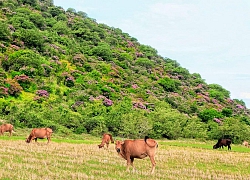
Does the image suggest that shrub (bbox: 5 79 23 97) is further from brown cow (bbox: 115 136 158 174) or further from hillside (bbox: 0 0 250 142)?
brown cow (bbox: 115 136 158 174)

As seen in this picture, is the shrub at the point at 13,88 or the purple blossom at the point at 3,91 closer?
the purple blossom at the point at 3,91

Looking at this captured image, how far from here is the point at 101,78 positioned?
7888cm

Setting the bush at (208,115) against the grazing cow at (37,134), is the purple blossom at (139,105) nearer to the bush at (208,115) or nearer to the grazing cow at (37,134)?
the bush at (208,115)

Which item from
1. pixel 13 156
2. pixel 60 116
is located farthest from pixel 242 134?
pixel 13 156

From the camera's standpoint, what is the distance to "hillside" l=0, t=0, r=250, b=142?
4797 centimetres

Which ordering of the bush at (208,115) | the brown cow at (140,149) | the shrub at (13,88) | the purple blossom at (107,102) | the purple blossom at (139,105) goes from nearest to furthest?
the brown cow at (140,149) → the shrub at (13,88) → the purple blossom at (107,102) → the purple blossom at (139,105) → the bush at (208,115)

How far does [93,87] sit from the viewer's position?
6806 centimetres

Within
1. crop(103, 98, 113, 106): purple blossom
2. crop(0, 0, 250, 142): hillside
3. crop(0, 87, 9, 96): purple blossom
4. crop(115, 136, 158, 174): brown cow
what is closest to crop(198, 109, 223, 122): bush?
crop(0, 0, 250, 142): hillside

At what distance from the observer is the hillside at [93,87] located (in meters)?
48.0

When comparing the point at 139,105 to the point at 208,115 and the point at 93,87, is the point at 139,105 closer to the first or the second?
the point at 93,87

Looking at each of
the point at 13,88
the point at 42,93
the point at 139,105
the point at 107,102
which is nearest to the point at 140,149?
the point at 13,88

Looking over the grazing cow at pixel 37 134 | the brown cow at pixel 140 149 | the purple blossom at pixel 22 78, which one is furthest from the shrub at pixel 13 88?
the brown cow at pixel 140 149

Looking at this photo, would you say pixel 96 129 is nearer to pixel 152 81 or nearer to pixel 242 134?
pixel 242 134

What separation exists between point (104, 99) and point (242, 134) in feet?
86.9
